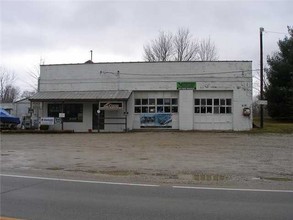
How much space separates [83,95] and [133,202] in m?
28.8

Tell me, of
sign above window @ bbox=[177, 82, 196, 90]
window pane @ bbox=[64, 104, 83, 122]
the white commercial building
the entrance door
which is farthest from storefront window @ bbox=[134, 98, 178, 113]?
window pane @ bbox=[64, 104, 83, 122]

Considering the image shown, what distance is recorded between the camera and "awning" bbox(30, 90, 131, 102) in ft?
116

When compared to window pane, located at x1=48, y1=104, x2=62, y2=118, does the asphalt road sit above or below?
below

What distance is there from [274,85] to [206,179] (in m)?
40.8

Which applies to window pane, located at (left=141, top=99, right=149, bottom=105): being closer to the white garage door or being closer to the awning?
the awning

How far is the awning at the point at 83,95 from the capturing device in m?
35.5

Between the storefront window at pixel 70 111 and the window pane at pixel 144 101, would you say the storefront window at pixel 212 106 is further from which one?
the storefront window at pixel 70 111

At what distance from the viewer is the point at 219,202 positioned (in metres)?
8.59

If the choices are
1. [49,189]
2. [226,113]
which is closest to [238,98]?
[226,113]

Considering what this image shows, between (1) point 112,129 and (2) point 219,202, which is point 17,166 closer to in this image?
(2) point 219,202

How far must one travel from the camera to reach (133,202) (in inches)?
336

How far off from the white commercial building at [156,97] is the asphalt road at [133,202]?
82.3ft

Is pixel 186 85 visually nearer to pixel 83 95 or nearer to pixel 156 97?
pixel 156 97

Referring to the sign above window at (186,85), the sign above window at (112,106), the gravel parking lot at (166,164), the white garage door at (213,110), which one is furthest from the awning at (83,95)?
the gravel parking lot at (166,164)
